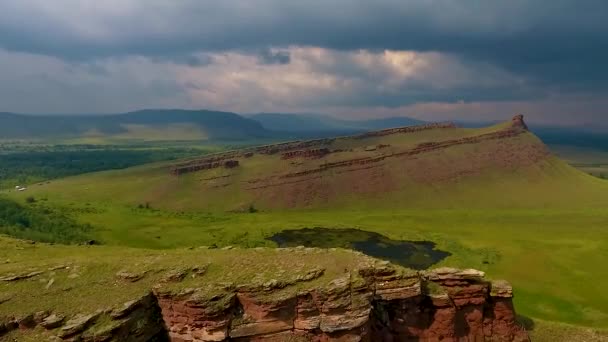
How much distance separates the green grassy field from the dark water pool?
12.4 ft

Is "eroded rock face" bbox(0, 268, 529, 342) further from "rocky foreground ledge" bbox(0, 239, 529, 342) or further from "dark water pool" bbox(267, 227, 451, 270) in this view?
"dark water pool" bbox(267, 227, 451, 270)

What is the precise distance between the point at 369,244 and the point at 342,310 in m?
83.1

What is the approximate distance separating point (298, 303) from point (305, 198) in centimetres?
13568

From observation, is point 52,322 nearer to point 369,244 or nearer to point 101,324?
point 101,324

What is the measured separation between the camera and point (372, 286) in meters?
34.9

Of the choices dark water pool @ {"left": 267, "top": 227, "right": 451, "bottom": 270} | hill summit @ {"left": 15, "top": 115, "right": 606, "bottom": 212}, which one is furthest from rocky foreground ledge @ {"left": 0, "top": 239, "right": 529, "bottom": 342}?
hill summit @ {"left": 15, "top": 115, "right": 606, "bottom": 212}

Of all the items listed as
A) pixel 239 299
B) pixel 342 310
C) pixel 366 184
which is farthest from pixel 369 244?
pixel 239 299

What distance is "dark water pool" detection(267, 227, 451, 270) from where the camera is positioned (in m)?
100

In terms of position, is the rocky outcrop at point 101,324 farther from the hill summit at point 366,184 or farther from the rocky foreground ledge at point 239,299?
the hill summit at point 366,184

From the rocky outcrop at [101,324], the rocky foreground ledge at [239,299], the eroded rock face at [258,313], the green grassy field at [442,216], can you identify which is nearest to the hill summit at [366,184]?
the green grassy field at [442,216]

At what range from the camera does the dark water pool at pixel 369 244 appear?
100 metres

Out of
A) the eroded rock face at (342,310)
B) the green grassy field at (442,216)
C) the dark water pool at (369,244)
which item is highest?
the eroded rock face at (342,310)

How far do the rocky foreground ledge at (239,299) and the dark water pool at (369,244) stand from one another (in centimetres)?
5871

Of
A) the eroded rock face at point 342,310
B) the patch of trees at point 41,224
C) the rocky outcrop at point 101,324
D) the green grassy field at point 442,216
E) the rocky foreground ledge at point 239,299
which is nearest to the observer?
the rocky outcrop at point 101,324
